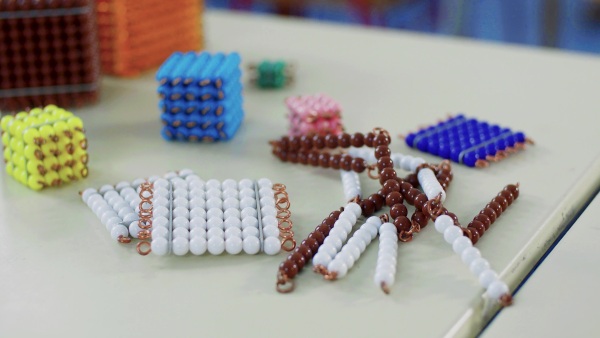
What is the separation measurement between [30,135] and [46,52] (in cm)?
27

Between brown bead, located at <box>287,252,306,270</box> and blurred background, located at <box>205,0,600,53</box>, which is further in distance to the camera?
blurred background, located at <box>205,0,600,53</box>

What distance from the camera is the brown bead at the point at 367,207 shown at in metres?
0.91

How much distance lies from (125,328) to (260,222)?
0.69 feet

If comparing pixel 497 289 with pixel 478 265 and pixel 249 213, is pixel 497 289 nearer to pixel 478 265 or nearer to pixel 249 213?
pixel 478 265

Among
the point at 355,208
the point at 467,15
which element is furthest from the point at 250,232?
the point at 467,15

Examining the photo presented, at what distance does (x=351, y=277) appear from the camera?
2.60 ft

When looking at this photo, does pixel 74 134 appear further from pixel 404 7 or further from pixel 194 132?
pixel 404 7

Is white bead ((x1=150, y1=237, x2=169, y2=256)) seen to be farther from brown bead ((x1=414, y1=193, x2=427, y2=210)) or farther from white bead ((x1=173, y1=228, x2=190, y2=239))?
brown bead ((x1=414, y1=193, x2=427, y2=210))

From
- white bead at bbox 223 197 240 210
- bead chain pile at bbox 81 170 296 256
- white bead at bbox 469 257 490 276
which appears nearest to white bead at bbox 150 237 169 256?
bead chain pile at bbox 81 170 296 256

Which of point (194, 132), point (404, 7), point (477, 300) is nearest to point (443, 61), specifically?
point (194, 132)

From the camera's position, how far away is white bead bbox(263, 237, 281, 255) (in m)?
0.83

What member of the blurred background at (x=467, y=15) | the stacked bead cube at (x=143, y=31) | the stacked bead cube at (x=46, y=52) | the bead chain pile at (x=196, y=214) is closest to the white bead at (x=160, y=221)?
the bead chain pile at (x=196, y=214)

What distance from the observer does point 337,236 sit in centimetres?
84

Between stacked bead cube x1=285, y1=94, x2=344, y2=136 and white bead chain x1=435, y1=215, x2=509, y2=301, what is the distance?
0.94 ft
